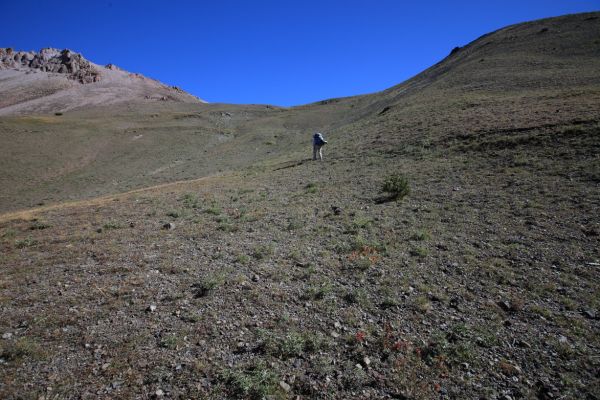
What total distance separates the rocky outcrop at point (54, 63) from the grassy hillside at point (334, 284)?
159m

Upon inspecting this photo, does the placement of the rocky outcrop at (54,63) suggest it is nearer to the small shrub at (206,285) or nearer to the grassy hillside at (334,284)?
the grassy hillside at (334,284)

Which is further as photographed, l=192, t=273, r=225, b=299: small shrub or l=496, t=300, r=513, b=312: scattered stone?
→ l=192, t=273, r=225, b=299: small shrub

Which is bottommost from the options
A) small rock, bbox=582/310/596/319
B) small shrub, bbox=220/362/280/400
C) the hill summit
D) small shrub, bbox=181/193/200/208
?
small rock, bbox=582/310/596/319

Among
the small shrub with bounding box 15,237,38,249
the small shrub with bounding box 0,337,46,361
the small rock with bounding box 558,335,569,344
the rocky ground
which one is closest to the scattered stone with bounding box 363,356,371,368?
the rocky ground

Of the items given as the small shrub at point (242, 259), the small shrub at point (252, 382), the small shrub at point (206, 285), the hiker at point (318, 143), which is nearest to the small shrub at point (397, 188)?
the small shrub at point (242, 259)

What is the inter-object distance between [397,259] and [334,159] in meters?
16.2

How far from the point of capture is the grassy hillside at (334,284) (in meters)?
5.12

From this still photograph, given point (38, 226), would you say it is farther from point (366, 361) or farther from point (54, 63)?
point (54, 63)

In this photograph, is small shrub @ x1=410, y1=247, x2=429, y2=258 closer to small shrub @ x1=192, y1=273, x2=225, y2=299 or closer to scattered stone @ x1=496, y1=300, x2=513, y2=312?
scattered stone @ x1=496, y1=300, x2=513, y2=312

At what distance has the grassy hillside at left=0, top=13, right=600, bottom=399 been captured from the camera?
5.12 meters

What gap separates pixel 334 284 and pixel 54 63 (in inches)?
7605

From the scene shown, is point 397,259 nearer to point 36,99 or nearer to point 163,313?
point 163,313

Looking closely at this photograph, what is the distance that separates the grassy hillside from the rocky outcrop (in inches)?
6245

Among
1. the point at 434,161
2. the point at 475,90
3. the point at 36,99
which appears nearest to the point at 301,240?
the point at 434,161
